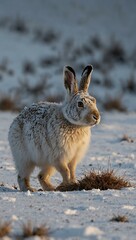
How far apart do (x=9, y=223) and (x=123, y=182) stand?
2197 mm

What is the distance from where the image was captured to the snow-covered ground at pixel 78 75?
4715 millimetres

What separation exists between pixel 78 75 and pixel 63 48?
413 centimetres

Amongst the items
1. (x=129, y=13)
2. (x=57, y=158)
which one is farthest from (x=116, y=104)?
(x=129, y=13)

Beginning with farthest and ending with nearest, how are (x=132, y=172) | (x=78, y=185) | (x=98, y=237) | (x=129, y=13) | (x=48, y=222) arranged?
(x=129, y=13) → (x=132, y=172) → (x=78, y=185) → (x=48, y=222) → (x=98, y=237)

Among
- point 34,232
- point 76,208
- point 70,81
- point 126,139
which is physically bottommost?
point 34,232

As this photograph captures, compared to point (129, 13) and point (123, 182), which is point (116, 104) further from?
point (129, 13)

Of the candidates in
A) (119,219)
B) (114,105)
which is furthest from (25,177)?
(114,105)

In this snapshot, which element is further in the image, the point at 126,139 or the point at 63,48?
the point at 63,48

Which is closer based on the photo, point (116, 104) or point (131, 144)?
point (131, 144)

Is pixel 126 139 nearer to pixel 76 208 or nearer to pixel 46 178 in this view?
pixel 46 178

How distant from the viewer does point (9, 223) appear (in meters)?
4.23

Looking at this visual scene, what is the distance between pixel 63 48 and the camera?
A: 21.9 meters

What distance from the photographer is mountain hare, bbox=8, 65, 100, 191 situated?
6309 mm

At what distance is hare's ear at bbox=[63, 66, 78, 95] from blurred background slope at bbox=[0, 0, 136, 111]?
674cm
